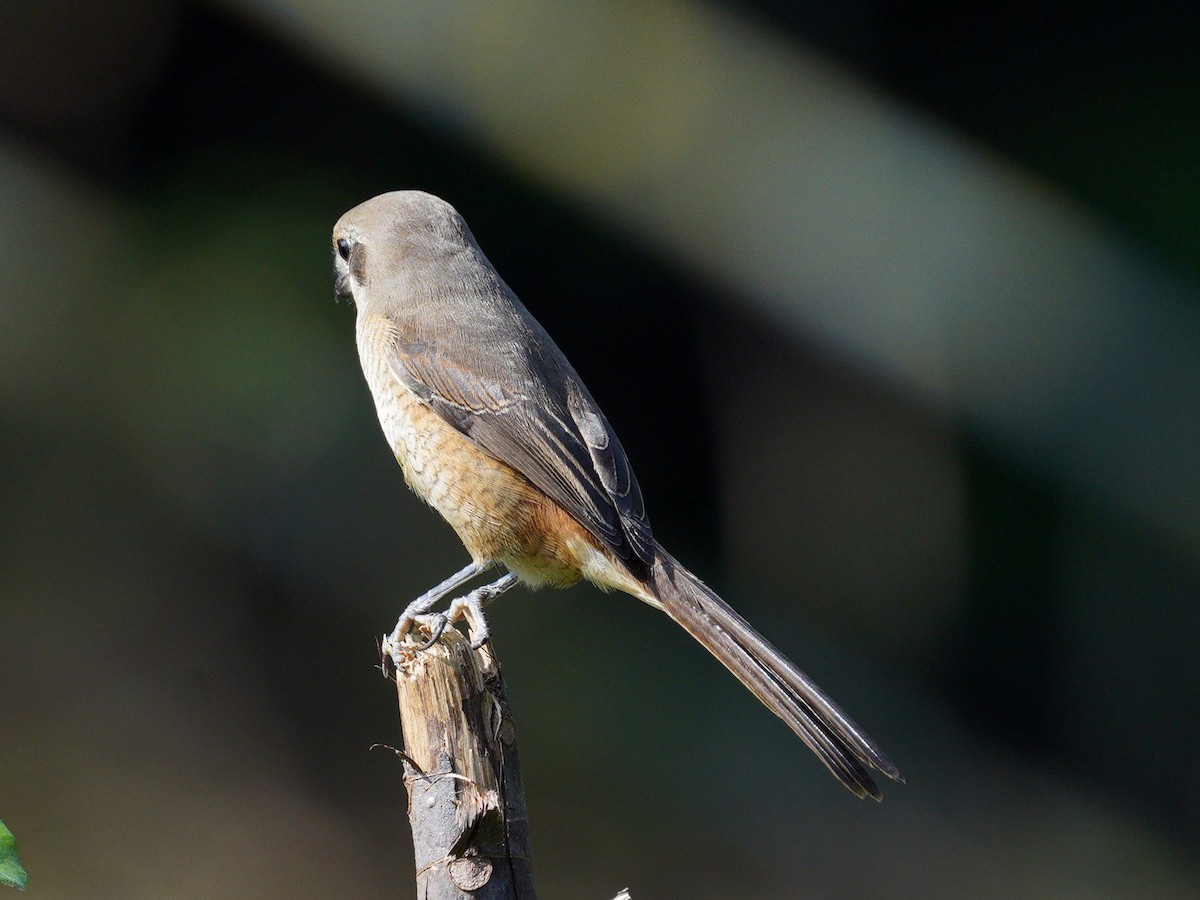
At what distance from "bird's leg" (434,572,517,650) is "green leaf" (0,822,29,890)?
3.28 ft

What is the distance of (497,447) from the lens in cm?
239

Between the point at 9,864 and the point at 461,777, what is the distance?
785 millimetres

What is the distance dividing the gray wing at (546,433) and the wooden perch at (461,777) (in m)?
Result: 0.40

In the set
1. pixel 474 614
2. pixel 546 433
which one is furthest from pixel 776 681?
pixel 546 433

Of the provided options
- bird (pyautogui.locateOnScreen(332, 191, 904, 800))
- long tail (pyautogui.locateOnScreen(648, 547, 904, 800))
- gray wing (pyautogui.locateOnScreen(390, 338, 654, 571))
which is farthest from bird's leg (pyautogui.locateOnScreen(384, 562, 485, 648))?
long tail (pyautogui.locateOnScreen(648, 547, 904, 800))

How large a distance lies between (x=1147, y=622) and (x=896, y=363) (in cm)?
126

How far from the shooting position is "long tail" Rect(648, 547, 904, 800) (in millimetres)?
1943

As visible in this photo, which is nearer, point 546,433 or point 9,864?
point 9,864

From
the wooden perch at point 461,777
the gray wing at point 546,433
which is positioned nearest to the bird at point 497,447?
the gray wing at point 546,433

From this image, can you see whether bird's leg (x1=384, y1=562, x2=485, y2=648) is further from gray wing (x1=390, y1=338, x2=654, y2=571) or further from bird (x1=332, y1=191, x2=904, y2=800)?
gray wing (x1=390, y1=338, x2=654, y2=571)

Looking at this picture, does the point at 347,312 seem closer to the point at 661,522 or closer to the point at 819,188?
the point at 661,522

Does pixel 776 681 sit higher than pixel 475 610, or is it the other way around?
pixel 776 681

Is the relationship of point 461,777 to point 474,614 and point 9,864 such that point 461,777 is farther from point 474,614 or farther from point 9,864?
point 9,864

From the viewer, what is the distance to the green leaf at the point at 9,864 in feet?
3.57
